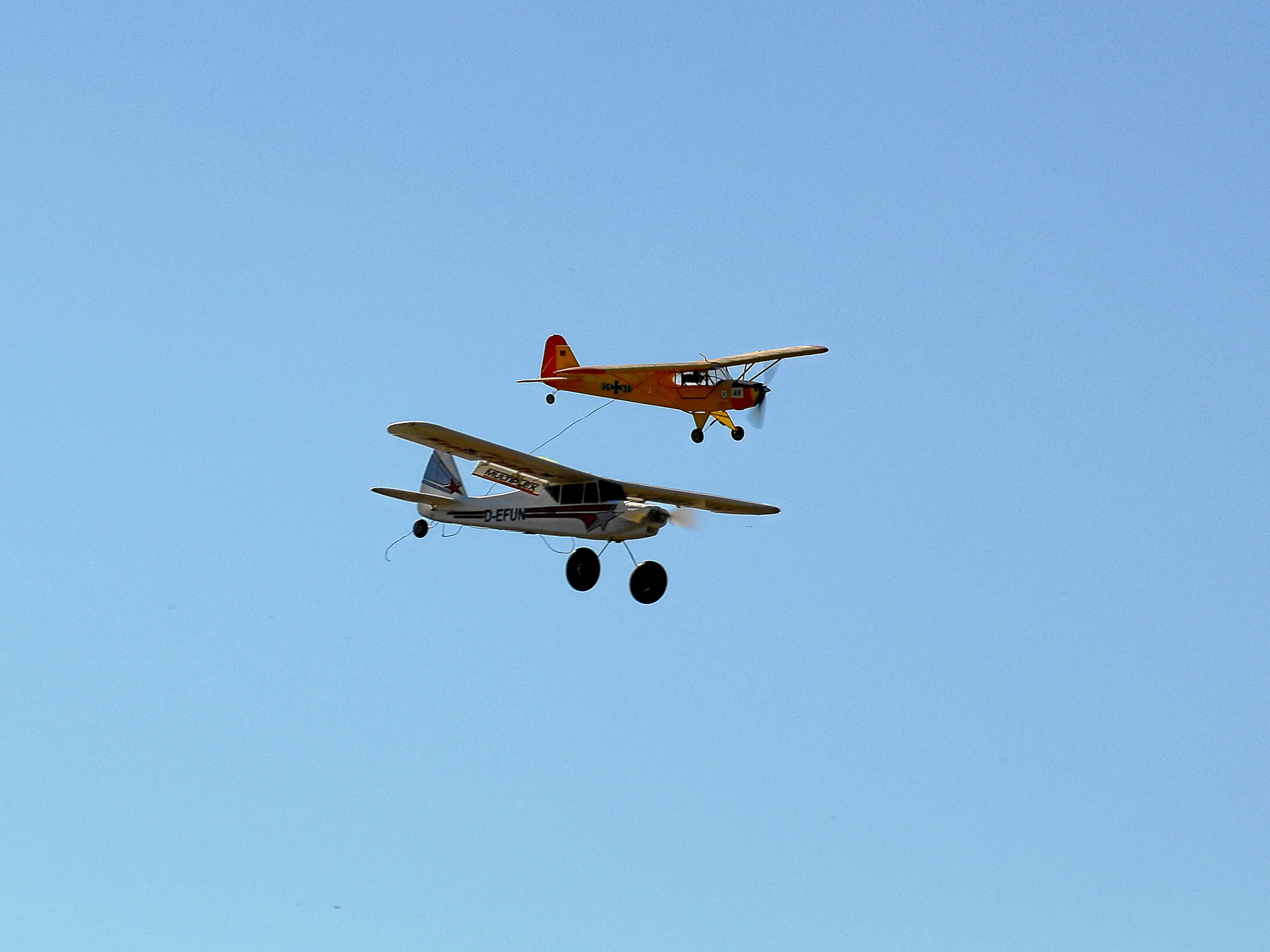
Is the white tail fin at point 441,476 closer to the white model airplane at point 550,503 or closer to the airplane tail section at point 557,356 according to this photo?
the white model airplane at point 550,503

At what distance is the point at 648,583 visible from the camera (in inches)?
1672

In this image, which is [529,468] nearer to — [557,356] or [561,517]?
[561,517]

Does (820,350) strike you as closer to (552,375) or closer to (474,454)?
(552,375)

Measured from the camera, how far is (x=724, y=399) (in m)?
50.5

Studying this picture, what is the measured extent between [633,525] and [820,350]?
40.4ft

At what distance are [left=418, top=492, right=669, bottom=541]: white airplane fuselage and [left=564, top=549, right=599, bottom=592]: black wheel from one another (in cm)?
134

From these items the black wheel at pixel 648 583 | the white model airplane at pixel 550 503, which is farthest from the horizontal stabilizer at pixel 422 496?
the black wheel at pixel 648 583

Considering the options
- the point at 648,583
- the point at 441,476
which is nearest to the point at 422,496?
the point at 441,476

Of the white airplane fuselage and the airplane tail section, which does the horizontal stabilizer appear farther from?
the airplane tail section

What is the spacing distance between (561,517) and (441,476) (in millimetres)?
4048

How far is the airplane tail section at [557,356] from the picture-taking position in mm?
53125

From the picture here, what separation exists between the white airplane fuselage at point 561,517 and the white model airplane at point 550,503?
0.6 inches

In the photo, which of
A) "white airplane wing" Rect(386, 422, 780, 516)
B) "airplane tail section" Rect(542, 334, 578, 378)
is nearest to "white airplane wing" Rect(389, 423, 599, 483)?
"white airplane wing" Rect(386, 422, 780, 516)

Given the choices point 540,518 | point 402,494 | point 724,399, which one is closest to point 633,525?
point 540,518
